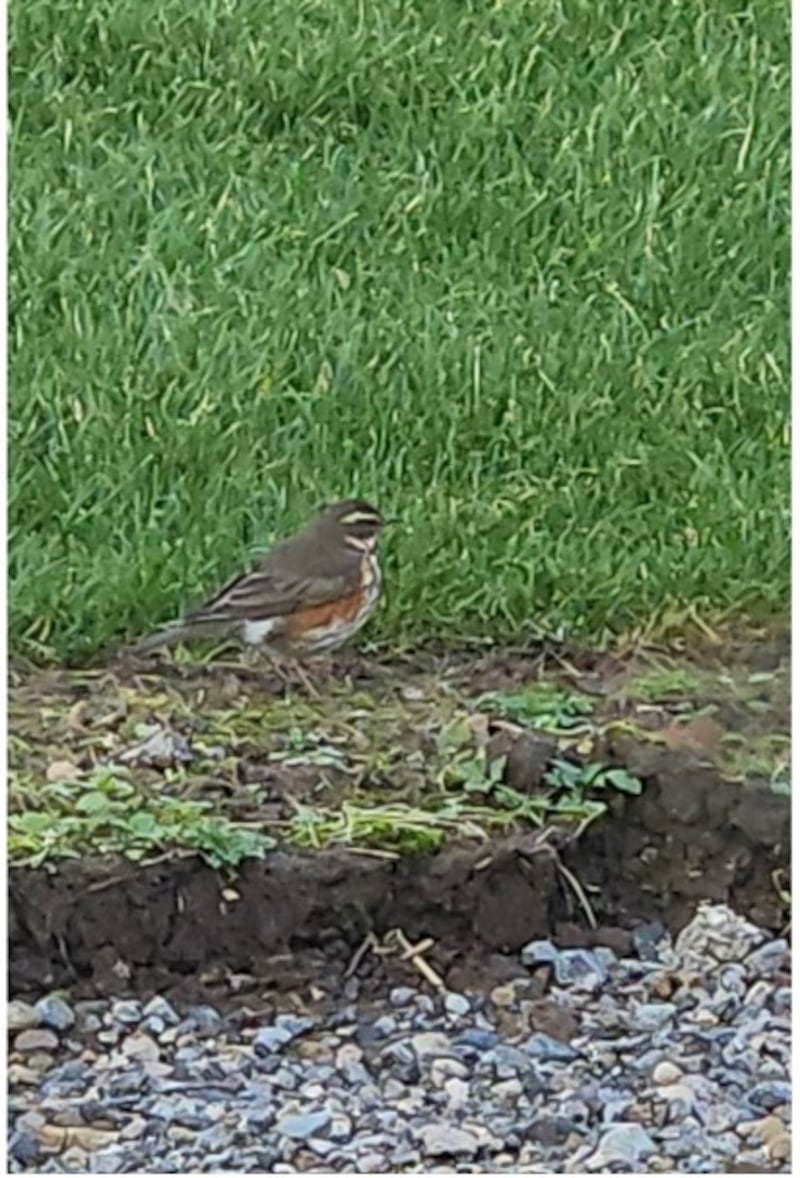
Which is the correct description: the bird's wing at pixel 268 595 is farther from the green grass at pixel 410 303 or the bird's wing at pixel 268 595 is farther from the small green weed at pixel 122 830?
the small green weed at pixel 122 830

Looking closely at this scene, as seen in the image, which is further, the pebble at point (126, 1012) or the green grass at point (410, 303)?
the green grass at point (410, 303)

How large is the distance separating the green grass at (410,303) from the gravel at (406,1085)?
1.22 ft

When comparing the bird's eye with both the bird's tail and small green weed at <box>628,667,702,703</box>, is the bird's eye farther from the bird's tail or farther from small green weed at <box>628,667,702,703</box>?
small green weed at <box>628,667,702,703</box>

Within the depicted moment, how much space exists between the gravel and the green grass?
1.22 ft

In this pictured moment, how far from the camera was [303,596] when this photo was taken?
8.69 feet

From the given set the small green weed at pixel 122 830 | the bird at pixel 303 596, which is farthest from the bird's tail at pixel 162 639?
the small green weed at pixel 122 830

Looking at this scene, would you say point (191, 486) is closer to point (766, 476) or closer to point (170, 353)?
point (170, 353)

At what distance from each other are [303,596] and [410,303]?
0.34m

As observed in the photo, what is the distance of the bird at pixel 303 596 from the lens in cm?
265

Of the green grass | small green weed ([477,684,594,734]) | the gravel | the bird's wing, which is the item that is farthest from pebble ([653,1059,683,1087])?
the bird's wing

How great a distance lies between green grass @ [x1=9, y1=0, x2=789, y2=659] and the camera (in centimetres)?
270

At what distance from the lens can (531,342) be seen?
2773 millimetres

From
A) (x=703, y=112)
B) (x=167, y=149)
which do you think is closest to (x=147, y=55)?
(x=167, y=149)

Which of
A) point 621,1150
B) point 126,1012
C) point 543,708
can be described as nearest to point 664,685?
point 543,708
